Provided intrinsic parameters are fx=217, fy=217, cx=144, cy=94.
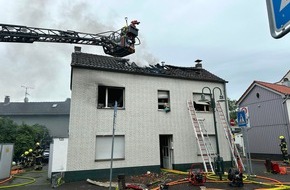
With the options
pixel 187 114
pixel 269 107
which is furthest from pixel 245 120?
pixel 269 107

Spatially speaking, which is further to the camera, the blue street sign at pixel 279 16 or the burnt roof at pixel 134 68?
the burnt roof at pixel 134 68

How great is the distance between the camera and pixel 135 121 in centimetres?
1366

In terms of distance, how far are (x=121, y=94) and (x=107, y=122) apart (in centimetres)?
213

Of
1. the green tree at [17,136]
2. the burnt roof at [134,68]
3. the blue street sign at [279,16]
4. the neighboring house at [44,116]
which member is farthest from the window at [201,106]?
the neighboring house at [44,116]

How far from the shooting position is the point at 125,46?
44.4 ft

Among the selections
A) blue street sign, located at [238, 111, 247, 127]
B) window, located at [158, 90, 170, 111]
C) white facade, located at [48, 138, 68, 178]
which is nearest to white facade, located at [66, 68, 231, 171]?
white facade, located at [48, 138, 68, 178]

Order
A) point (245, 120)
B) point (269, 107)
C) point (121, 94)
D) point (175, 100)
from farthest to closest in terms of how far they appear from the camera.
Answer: point (269, 107) → point (175, 100) → point (121, 94) → point (245, 120)

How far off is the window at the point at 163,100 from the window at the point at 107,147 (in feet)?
11.6

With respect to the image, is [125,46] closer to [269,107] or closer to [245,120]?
[245,120]

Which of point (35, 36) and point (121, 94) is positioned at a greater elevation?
point (35, 36)

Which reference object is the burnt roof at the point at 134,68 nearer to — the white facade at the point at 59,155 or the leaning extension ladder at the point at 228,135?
the leaning extension ladder at the point at 228,135

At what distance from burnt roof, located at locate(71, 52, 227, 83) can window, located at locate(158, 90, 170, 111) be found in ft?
4.01

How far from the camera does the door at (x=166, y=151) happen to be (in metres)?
14.6

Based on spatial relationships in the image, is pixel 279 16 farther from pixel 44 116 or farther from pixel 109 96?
pixel 44 116
